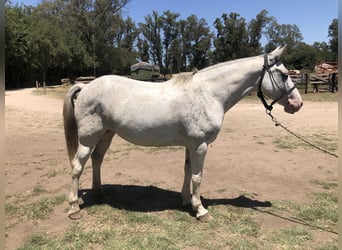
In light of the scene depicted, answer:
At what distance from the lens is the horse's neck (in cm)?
377

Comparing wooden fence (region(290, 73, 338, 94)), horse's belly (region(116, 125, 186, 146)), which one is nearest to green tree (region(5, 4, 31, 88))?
wooden fence (region(290, 73, 338, 94))

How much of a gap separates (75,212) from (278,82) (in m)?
2.85

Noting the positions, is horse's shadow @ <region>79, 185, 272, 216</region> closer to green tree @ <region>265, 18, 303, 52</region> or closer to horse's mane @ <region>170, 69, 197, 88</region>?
horse's mane @ <region>170, 69, 197, 88</region>

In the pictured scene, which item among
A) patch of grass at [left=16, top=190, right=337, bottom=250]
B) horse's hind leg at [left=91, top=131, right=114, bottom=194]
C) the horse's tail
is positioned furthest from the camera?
horse's hind leg at [left=91, top=131, right=114, bottom=194]

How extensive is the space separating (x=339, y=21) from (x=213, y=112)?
226cm

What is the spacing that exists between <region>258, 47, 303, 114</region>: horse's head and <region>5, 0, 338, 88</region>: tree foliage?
78.8 ft

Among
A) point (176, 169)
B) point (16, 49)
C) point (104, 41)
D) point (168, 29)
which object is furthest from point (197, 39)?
point (176, 169)

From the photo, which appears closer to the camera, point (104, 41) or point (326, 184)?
point (326, 184)

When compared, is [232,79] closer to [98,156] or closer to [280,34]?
[98,156]

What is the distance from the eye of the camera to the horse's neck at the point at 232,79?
377 cm

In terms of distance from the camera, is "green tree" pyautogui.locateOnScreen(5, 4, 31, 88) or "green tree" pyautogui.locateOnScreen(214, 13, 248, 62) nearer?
"green tree" pyautogui.locateOnScreen(5, 4, 31, 88)

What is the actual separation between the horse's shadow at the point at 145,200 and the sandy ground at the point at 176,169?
20 centimetres

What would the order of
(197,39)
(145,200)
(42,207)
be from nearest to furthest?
(42,207) → (145,200) → (197,39)

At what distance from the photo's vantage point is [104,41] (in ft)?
151
